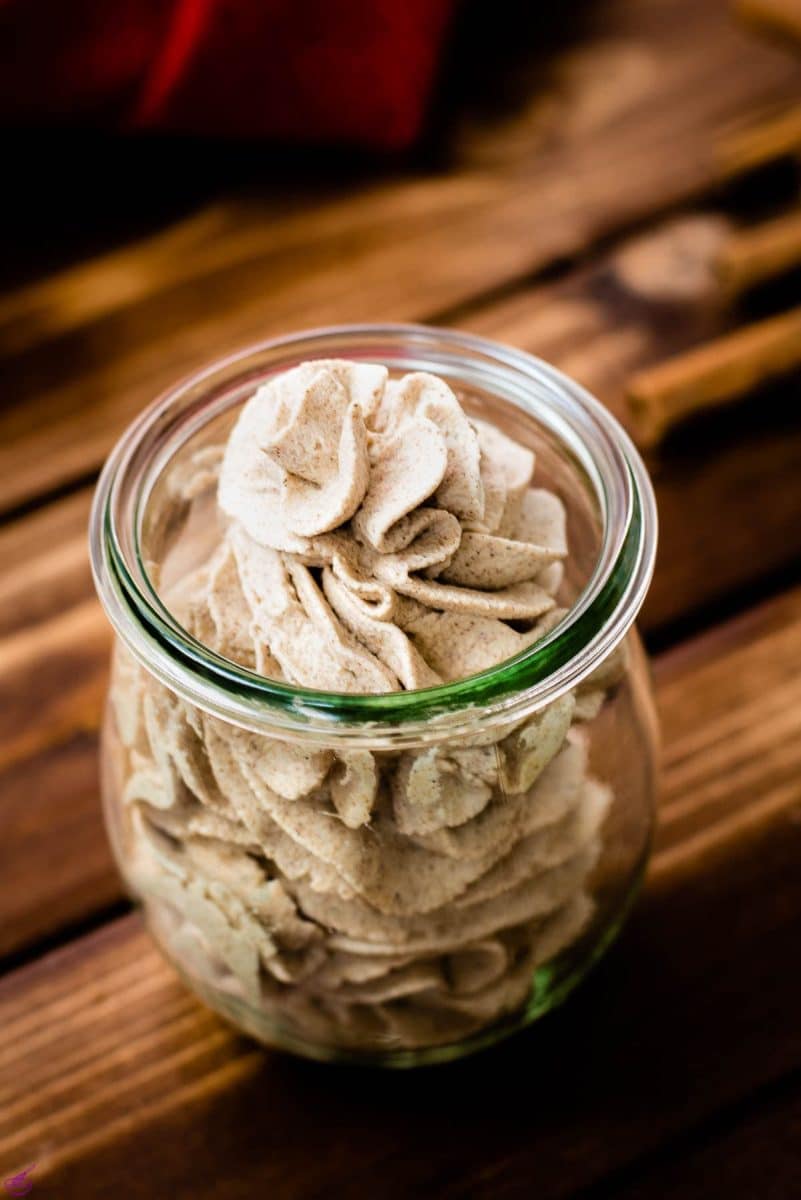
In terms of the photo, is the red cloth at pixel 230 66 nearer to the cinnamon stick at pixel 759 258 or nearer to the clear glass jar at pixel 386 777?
the cinnamon stick at pixel 759 258

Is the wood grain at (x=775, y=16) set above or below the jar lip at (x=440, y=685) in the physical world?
below

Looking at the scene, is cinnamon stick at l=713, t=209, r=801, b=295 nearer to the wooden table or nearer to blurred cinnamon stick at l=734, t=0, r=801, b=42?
the wooden table

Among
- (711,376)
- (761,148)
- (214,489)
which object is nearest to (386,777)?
(214,489)

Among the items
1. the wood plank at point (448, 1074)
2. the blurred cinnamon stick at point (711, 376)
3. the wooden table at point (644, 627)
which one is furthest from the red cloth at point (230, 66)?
the wood plank at point (448, 1074)

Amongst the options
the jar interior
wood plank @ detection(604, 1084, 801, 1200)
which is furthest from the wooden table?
the jar interior

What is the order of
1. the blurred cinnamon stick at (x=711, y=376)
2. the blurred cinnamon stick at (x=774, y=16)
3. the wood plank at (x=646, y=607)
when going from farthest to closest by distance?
the blurred cinnamon stick at (x=774, y=16), the blurred cinnamon stick at (x=711, y=376), the wood plank at (x=646, y=607)

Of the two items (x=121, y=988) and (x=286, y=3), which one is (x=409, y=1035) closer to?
(x=121, y=988)

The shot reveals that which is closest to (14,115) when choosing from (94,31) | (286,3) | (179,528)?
(94,31)
